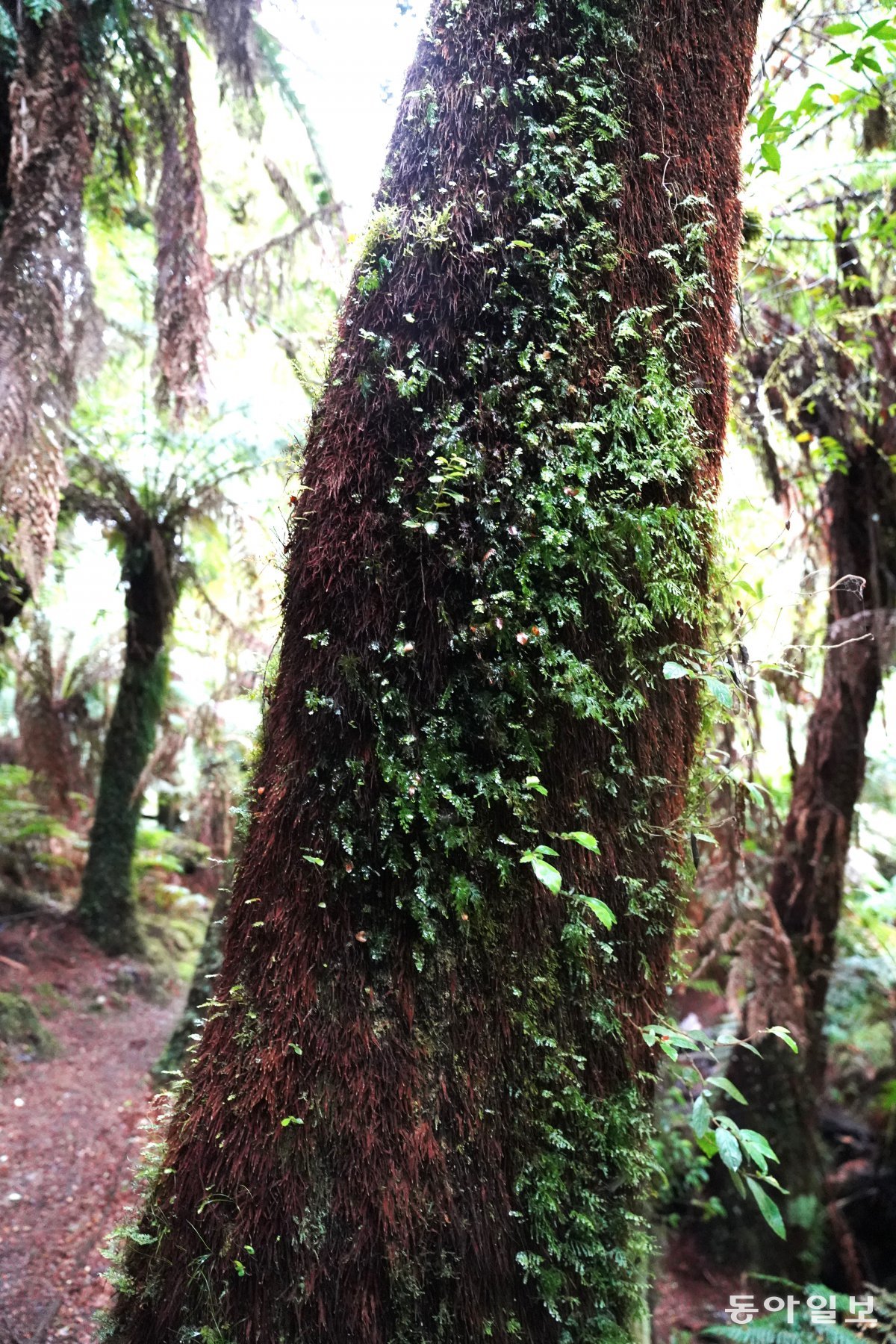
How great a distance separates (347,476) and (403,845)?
657 millimetres

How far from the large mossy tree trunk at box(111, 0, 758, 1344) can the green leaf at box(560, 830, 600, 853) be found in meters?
0.01

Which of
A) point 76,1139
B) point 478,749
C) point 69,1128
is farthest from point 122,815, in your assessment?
point 478,749

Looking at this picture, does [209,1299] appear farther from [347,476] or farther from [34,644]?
[34,644]

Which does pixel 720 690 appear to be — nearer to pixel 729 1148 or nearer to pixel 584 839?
pixel 584 839

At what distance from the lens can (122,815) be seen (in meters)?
7.37

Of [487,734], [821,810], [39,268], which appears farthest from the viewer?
[821,810]

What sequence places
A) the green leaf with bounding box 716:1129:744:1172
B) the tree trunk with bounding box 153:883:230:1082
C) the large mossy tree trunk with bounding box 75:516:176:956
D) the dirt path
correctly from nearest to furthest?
the green leaf with bounding box 716:1129:744:1172 → the dirt path → the tree trunk with bounding box 153:883:230:1082 → the large mossy tree trunk with bounding box 75:516:176:956

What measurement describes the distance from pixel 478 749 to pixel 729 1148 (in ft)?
2.67

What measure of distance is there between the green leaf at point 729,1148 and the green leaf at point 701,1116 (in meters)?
0.03

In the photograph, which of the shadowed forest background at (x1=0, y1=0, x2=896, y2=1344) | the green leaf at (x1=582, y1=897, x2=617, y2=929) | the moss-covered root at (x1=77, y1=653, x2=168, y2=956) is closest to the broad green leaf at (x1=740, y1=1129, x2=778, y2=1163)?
the shadowed forest background at (x1=0, y1=0, x2=896, y2=1344)

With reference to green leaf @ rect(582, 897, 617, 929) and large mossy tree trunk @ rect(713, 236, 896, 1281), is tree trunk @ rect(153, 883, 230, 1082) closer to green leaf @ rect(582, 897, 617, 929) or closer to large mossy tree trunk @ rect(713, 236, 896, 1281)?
large mossy tree trunk @ rect(713, 236, 896, 1281)

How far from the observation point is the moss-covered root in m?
7.21

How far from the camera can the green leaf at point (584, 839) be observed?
48.2 inches

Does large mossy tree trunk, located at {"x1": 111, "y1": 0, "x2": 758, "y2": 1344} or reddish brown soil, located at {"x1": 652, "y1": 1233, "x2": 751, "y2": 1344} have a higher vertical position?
large mossy tree trunk, located at {"x1": 111, "y1": 0, "x2": 758, "y2": 1344}
